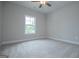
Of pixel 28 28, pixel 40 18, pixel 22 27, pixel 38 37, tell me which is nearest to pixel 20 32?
pixel 22 27

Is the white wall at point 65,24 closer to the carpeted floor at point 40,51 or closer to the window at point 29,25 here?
the carpeted floor at point 40,51

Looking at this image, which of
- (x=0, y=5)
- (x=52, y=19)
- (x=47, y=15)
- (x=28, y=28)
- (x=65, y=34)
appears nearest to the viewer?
(x=0, y=5)

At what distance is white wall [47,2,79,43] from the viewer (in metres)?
5.19

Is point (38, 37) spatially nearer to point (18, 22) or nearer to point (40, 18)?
point (40, 18)

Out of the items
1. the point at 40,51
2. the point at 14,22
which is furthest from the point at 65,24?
the point at 14,22

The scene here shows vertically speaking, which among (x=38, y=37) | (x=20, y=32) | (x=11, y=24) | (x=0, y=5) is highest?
(x=0, y=5)

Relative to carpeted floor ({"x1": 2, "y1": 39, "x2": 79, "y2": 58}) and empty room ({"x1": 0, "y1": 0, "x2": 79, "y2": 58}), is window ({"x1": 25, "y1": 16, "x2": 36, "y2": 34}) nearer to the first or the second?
empty room ({"x1": 0, "y1": 0, "x2": 79, "y2": 58})

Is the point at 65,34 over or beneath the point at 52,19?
beneath

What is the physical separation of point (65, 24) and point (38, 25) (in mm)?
2444

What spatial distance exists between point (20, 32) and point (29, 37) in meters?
0.93

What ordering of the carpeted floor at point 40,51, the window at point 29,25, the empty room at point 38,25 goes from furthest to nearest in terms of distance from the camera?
1. the window at point 29,25
2. the empty room at point 38,25
3. the carpeted floor at point 40,51

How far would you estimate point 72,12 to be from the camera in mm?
5387

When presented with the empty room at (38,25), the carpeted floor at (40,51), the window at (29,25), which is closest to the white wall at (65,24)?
the empty room at (38,25)

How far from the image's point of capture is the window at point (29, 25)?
21.8 feet
